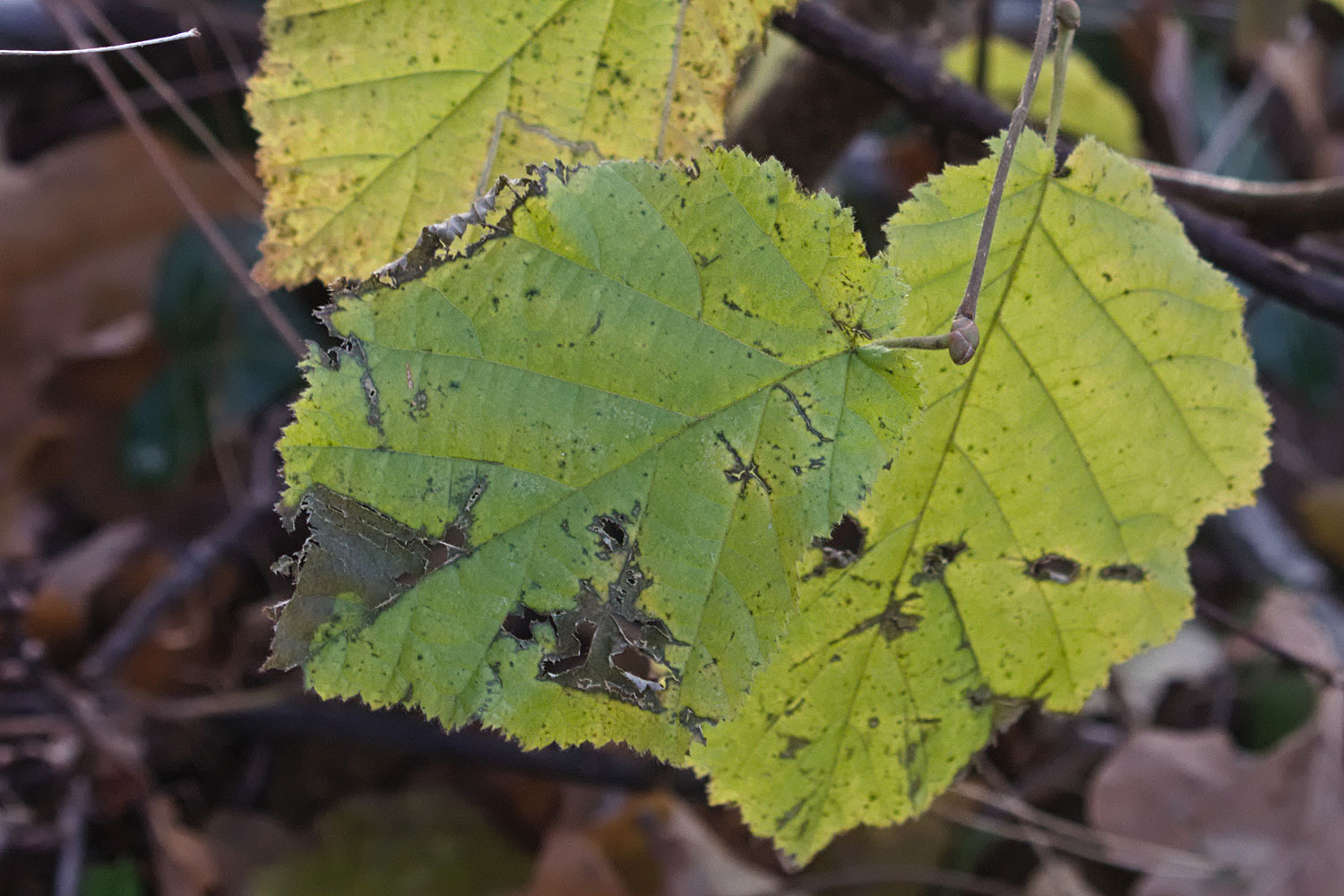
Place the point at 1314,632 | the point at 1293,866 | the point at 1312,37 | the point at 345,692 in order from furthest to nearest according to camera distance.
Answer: the point at 1312,37 < the point at 1314,632 < the point at 1293,866 < the point at 345,692

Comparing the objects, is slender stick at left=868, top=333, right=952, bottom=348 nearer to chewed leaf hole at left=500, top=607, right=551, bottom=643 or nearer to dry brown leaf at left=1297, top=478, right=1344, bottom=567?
chewed leaf hole at left=500, top=607, right=551, bottom=643

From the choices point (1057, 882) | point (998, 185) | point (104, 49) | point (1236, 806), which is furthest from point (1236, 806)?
point (104, 49)

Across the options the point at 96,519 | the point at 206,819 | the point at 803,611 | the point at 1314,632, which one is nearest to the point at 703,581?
the point at 803,611

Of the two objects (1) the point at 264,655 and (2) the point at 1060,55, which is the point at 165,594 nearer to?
(1) the point at 264,655

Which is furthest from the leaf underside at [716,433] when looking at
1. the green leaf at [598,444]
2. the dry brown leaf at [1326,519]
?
the dry brown leaf at [1326,519]

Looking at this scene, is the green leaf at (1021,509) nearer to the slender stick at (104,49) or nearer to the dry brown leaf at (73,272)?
the slender stick at (104,49)

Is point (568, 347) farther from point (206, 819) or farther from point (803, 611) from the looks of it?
point (206, 819)

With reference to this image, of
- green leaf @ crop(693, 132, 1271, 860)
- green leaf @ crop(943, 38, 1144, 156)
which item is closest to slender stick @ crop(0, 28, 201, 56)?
green leaf @ crop(693, 132, 1271, 860)
